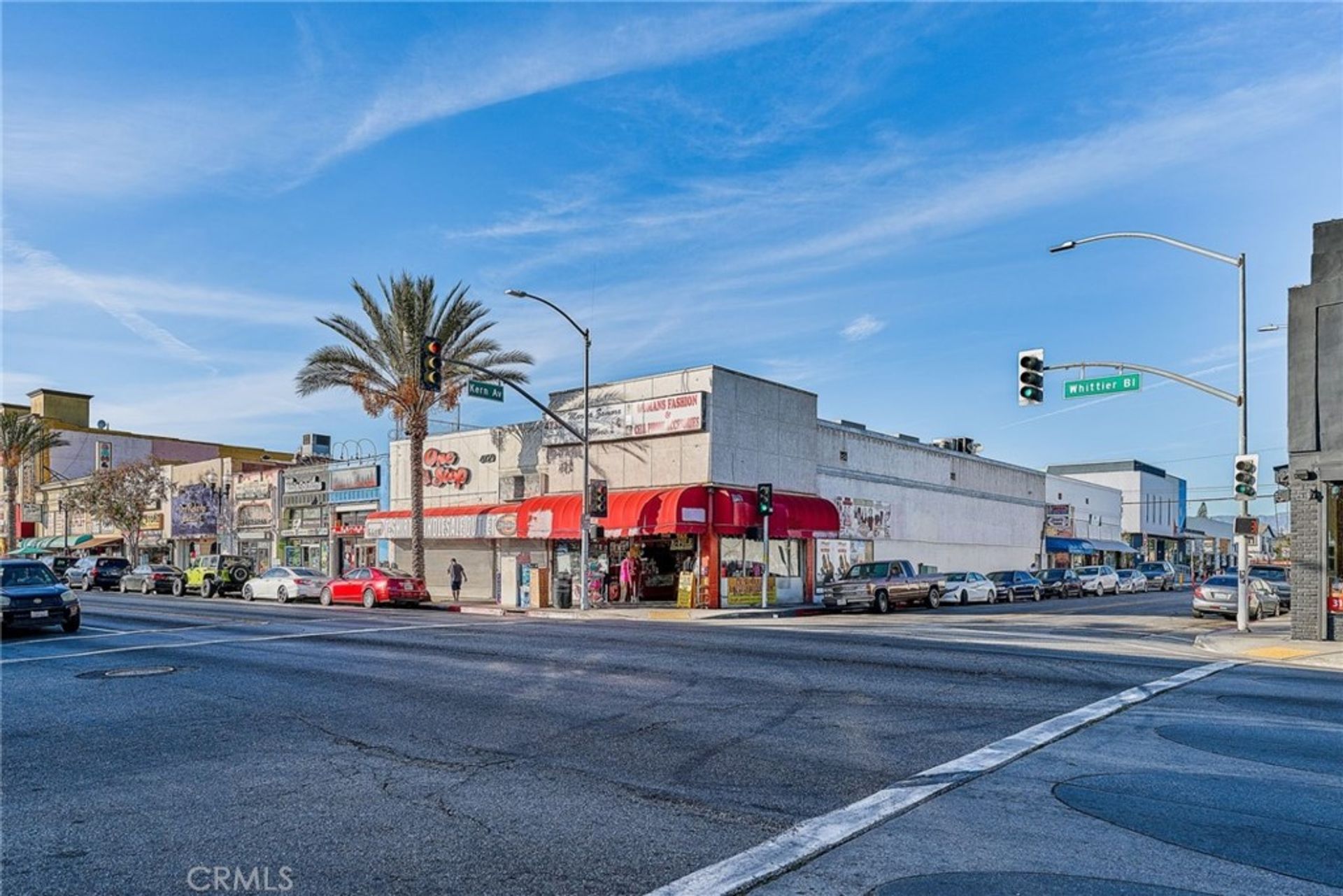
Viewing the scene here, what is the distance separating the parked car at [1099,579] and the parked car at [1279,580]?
8.96m

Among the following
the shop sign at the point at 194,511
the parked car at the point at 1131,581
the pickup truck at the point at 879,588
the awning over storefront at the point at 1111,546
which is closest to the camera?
the pickup truck at the point at 879,588

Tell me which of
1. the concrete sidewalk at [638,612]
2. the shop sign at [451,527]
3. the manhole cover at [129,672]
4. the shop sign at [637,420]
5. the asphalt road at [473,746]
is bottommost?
the concrete sidewalk at [638,612]

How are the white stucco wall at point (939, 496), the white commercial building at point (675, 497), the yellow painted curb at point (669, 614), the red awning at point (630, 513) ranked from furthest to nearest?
1. the white stucco wall at point (939, 496)
2. the white commercial building at point (675, 497)
3. the red awning at point (630, 513)
4. the yellow painted curb at point (669, 614)

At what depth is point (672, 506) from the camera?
3116cm

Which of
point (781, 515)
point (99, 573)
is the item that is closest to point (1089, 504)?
point (781, 515)

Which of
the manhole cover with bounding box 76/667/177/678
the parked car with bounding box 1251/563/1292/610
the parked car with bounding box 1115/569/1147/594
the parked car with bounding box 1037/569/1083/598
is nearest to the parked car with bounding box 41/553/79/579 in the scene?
the manhole cover with bounding box 76/667/177/678

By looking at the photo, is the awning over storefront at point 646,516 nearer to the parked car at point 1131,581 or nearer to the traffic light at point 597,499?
the traffic light at point 597,499

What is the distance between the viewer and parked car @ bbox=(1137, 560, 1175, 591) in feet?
191

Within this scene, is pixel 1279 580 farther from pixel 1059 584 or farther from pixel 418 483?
pixel 418 483

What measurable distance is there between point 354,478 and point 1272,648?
39.5m

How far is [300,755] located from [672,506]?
23223 millimetres

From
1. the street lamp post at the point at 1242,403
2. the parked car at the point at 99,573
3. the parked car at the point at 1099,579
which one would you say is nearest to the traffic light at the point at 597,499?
the street lamp post at the point at 1242,403

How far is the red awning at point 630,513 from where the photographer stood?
3114cm

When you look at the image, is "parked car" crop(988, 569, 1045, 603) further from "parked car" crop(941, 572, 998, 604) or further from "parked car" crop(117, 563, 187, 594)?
"parked car" crop(117, 563, 187, 594)
